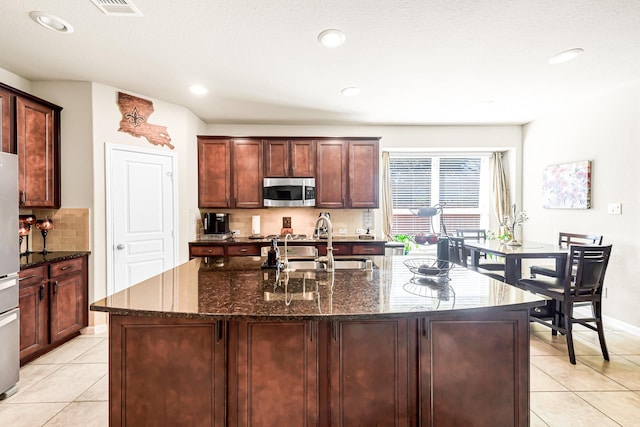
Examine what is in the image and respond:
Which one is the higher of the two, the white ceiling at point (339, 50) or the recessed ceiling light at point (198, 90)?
the recessed ceiling light at point (198, 90)

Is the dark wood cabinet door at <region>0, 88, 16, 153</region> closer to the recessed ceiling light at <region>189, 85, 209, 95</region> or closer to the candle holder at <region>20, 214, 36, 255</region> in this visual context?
the candle holder at <region>20, 214, 36, 255</region>

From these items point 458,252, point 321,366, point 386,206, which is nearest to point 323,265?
point 321,366

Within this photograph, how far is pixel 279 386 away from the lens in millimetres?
1408

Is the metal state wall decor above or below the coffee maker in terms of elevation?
above

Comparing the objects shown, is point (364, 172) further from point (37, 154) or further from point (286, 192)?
point (37, 154)

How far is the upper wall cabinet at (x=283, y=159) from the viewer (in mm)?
4625

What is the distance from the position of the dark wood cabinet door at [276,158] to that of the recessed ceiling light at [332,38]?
219 cm

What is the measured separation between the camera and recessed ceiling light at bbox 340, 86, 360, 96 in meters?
3.52

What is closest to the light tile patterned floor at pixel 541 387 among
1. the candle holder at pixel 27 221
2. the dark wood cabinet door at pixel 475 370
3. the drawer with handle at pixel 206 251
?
the dark wood cabinet door at pixel 475 370

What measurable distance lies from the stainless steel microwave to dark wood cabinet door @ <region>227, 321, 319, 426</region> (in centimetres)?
320

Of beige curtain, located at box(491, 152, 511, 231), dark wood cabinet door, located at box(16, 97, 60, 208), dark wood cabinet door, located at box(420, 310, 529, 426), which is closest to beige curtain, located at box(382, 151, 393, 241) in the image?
beige curtain, located at box(491, 152, 511, 231)

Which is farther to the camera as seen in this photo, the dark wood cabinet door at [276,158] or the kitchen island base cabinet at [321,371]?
the dark wood cabinet door at [276,158]

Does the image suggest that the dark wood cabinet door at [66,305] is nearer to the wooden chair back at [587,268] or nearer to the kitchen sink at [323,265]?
the kitchen sink at [323,265]

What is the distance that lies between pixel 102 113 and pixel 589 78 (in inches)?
205
